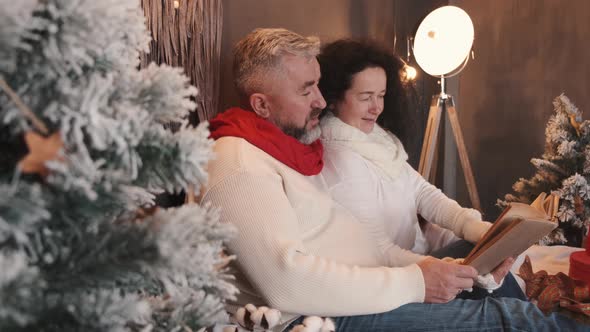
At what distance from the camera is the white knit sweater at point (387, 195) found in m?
1.61

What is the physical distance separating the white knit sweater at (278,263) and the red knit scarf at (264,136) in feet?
0.17

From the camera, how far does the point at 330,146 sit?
5.63 ft

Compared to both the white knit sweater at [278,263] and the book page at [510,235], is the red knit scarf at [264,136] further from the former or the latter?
the book page at [510,235]

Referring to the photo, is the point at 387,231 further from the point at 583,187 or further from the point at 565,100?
the point at 565,100

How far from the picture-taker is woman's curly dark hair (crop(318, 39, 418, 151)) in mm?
1762

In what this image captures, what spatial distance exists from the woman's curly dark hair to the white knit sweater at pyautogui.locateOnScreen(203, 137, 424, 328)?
64 centimetres

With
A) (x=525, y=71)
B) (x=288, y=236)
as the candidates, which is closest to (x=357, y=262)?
(x=288, y=236)

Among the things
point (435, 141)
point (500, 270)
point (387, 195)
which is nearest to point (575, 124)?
point (435, 141)

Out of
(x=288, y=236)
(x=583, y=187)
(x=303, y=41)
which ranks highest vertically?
(x=303, y=41)

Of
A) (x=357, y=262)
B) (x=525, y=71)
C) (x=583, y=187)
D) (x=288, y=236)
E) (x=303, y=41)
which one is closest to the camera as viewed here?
(x=288, y=236)

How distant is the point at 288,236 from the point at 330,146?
69 cm

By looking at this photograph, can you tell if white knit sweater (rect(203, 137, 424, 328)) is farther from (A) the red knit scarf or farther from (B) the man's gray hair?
(B) the man's gray hair

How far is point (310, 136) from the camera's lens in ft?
5.31

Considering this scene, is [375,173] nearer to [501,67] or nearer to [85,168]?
[85,168]
